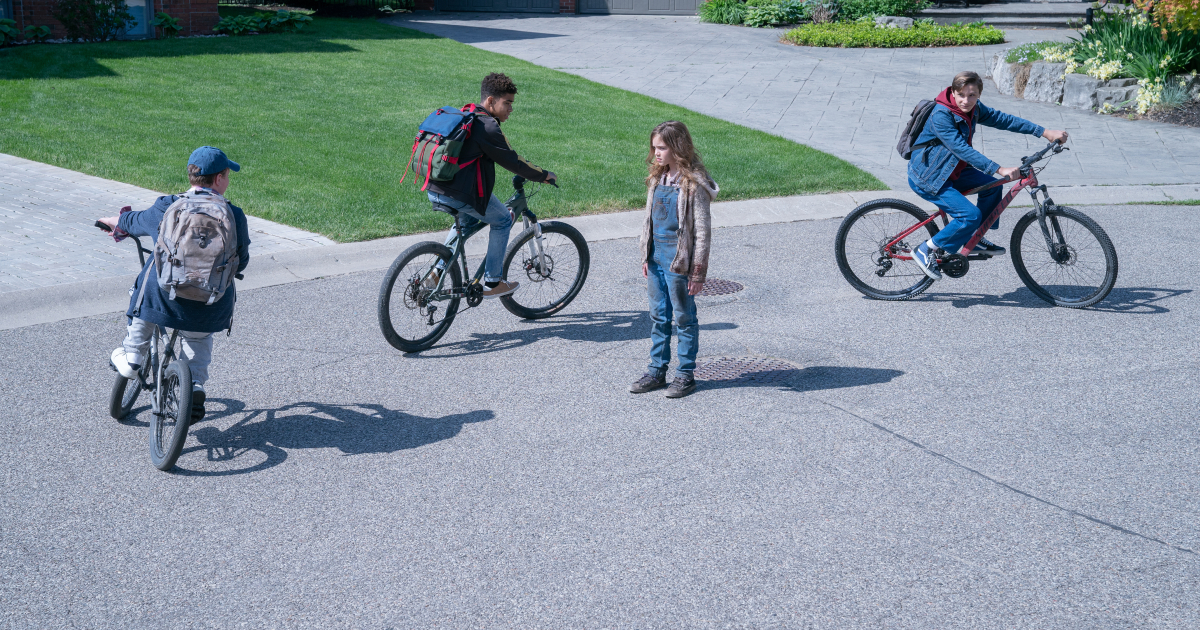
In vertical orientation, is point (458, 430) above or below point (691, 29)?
below

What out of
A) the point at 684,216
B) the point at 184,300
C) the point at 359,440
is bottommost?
the point at 359,440

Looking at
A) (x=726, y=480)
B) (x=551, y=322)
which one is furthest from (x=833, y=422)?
(x=551, y=322)

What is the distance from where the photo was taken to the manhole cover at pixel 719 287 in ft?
26.7

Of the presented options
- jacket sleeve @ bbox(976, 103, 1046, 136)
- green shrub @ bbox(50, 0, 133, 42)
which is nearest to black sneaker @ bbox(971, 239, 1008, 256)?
jacket sleeve @ bbox(976, 103, 1046, 136)

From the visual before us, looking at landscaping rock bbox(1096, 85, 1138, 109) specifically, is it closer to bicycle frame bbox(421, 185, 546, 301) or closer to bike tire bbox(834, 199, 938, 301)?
bike tire bbox(834, 199, 938, 301)

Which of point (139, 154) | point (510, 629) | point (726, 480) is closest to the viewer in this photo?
point (510, 629)

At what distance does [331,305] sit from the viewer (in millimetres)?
7734

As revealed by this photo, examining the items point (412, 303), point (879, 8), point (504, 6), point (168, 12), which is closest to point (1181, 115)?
point (879, 8)

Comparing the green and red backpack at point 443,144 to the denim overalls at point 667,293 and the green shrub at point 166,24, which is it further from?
the green shrub at point 166,24

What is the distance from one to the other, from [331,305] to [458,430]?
97.6 inches

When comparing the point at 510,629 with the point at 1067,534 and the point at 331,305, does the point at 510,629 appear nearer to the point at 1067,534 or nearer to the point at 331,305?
the point at 1067,534

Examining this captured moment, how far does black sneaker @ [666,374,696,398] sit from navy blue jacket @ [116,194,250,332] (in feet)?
8.01

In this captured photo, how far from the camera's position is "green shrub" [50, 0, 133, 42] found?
19266 mm

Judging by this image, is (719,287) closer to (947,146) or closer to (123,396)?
(947,146)
